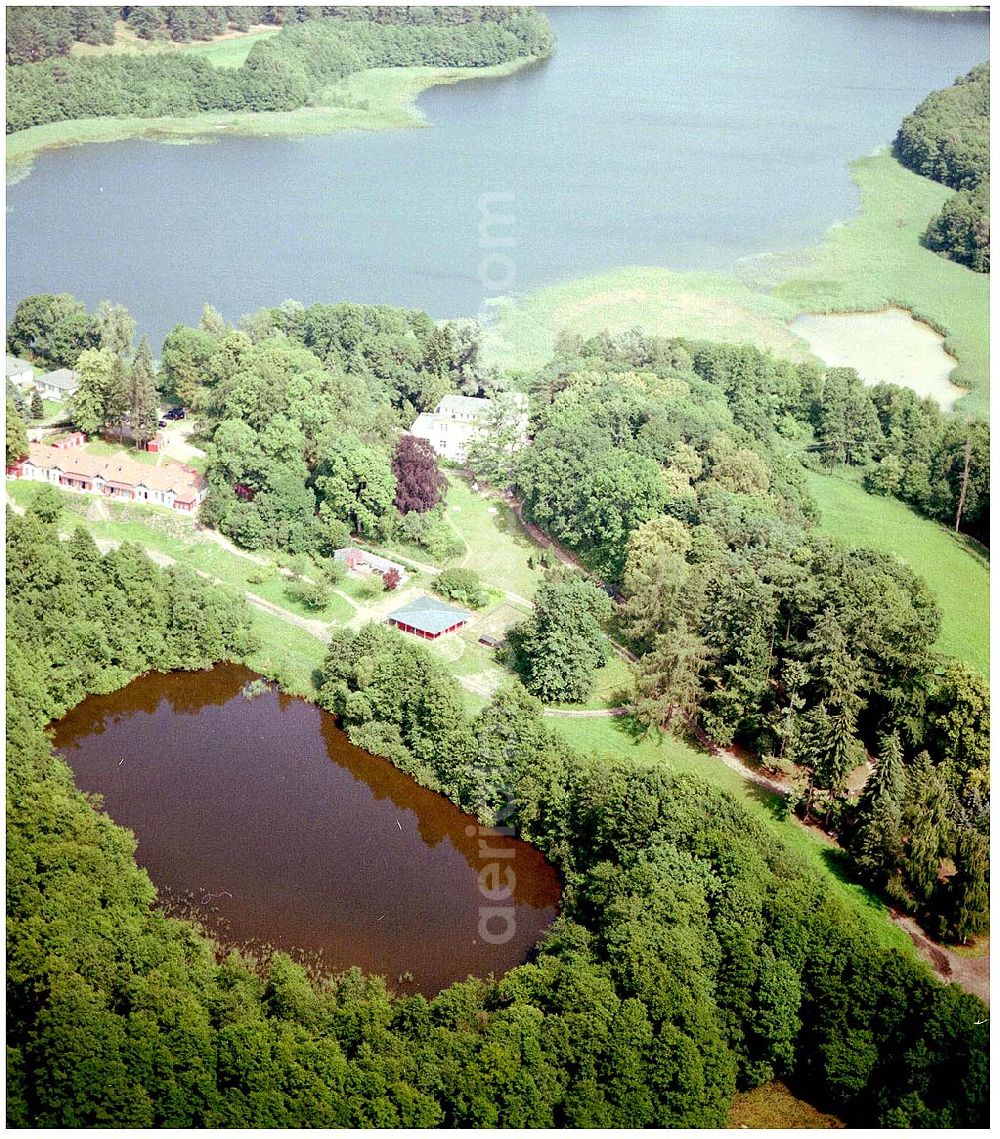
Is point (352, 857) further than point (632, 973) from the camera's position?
Yes

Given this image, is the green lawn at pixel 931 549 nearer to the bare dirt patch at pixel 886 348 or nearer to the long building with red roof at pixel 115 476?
the bare dirt patch at pixel 886 348

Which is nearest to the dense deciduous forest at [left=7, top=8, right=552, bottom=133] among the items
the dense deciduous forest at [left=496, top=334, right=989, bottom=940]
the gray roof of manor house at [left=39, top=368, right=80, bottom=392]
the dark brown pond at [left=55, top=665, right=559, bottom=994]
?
the gray roof of manor house at [left=39, top=368, right=80, bottom=392]

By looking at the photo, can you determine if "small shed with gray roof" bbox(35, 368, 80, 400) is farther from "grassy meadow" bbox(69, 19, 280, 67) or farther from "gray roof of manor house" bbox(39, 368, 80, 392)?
"grassy meadow" bbox(69, 19, 280, 67)

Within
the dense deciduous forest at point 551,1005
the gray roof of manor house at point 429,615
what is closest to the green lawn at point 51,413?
the gray roof of manor house at point 429,615

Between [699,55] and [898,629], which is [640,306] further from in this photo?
[699,55]

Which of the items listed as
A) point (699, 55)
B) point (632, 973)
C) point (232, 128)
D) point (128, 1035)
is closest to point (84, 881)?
point (128, 1035)
